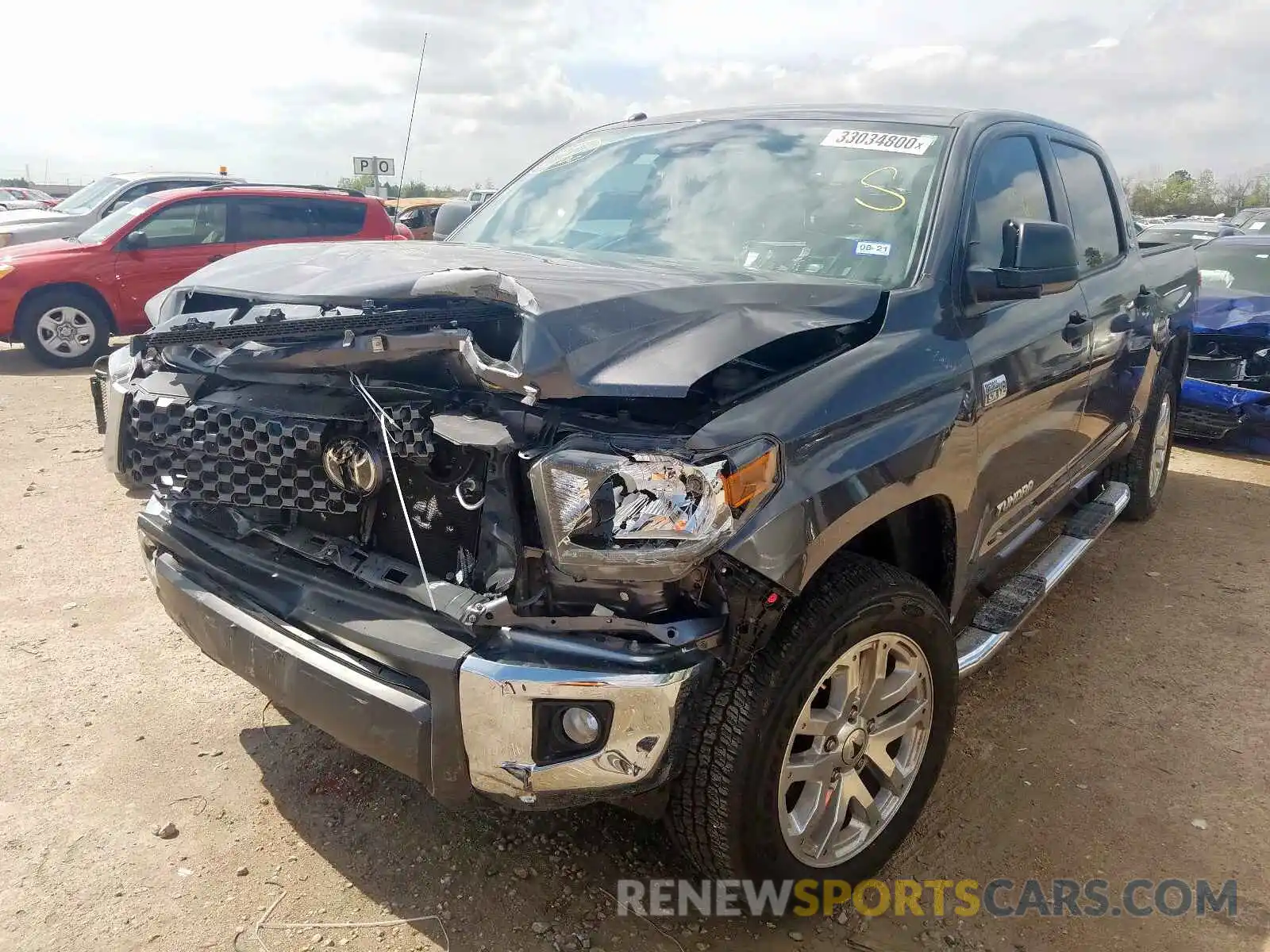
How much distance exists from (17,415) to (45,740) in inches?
210

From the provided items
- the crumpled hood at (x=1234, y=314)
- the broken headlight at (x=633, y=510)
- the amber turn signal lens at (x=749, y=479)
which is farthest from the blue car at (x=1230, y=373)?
the broken headlight at (x=633, y=510)

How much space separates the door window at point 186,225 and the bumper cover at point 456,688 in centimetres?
907

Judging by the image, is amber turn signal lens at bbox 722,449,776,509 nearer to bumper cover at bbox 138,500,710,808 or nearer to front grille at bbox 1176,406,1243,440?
bumper cover at bbox 138,500,710,808

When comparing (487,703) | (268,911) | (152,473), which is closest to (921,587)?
(487,703)

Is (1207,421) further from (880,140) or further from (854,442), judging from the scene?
(854,442)

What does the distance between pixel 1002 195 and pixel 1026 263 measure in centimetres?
67

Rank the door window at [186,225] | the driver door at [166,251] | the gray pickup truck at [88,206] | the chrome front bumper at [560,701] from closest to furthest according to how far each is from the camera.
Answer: the chrome front bumper at [560,701] → the driver door at [166,251] → the door window at [186,225] → the gray pickup truck at [88,206]

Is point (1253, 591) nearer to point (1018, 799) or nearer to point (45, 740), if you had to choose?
point (1018, 799)

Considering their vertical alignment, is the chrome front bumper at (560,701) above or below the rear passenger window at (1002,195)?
below

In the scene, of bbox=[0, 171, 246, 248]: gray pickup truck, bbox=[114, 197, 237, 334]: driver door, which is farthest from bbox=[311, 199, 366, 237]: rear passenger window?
bbox=[0, 171, 246, 248]: gray pickup truck

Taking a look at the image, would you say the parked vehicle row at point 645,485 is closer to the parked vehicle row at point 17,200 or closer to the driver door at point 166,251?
the driver door at point 166,251

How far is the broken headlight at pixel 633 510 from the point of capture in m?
1.87

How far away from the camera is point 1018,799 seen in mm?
2875

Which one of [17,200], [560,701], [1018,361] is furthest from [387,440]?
[17,200]
